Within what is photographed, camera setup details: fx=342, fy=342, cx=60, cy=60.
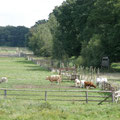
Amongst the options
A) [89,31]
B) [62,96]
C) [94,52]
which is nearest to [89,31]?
[89,31]

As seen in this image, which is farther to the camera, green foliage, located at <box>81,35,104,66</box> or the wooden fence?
green foliage, located at <box>81,35,104,66</box>

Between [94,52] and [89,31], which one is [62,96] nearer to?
[94,52]

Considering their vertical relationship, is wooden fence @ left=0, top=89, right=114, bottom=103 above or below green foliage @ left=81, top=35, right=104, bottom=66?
below

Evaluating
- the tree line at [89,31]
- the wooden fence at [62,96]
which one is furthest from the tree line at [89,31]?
the wooden fence at [62,96]

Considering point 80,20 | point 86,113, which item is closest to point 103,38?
point 80,20

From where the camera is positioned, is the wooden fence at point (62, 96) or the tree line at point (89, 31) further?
the tree line at point (89, 31)

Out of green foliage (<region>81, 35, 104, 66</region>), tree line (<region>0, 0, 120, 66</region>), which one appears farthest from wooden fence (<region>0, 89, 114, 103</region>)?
green foliage (<region>81, 35, 104, 66</region>)

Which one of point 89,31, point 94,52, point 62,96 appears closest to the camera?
point 62,96

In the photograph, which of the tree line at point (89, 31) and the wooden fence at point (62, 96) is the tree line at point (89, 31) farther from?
the wooden fence at point (62, 96)

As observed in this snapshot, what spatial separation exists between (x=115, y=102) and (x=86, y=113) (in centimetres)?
447

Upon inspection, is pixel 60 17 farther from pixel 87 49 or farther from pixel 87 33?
pixel 87 49

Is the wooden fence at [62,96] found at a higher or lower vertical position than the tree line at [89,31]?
lower

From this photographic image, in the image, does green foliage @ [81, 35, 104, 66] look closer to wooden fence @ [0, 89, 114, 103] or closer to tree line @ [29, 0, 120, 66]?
tree line @ [29, 0, 120, 66]

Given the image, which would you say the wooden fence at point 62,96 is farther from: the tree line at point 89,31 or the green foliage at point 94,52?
the green foliage at point 94,52
